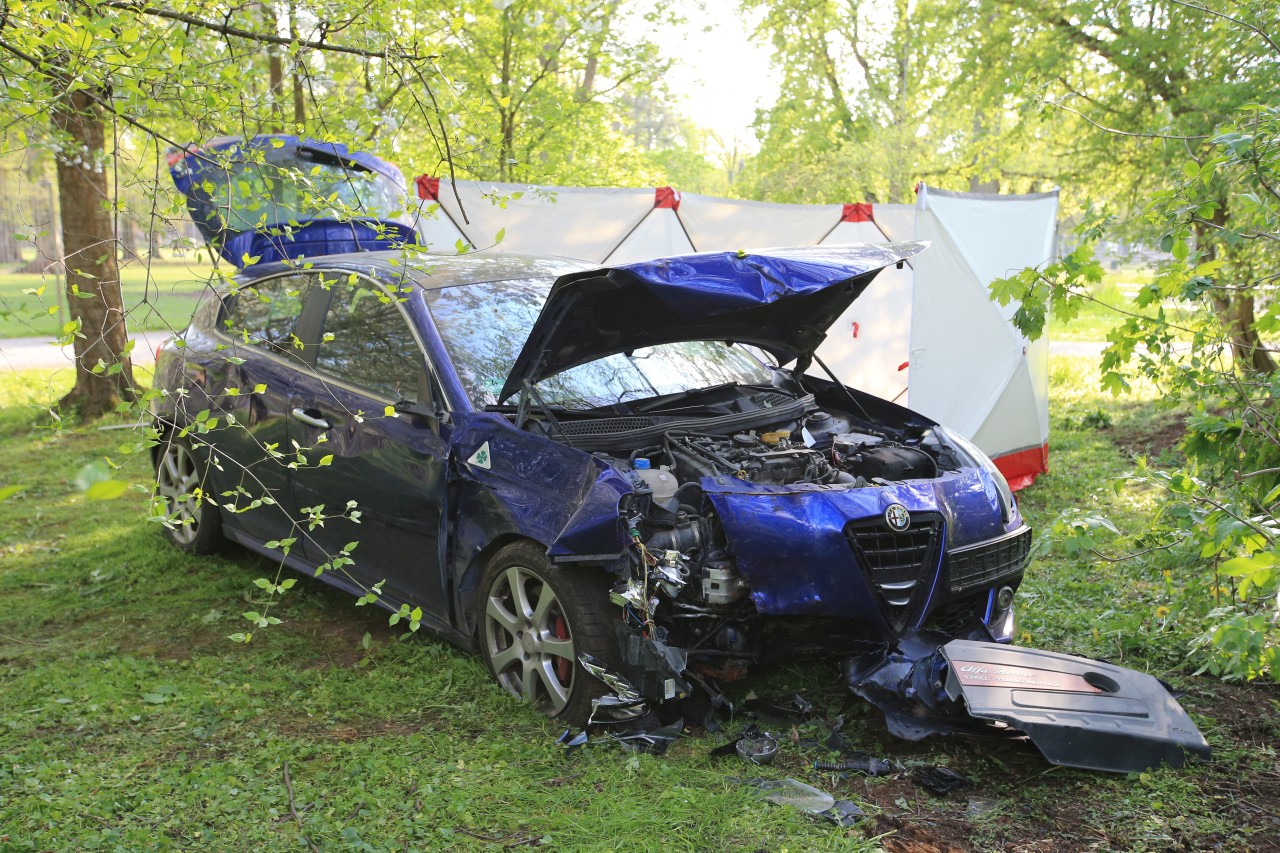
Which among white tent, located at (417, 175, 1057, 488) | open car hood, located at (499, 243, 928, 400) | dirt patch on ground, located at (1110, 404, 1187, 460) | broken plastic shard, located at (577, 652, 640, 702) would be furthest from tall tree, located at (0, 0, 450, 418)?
dirt patch on ground, located at (1110, 404, 1187, 460)

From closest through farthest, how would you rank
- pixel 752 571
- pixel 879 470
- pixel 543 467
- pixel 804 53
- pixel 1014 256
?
pixel 752 571
pixel 543 467
pixel 879 470
pixel 1014 256
pixel 804 53

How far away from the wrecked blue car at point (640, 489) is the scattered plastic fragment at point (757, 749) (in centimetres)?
26

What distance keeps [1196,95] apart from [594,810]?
30.6 feet


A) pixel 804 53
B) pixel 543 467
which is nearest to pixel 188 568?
pixel 543 467

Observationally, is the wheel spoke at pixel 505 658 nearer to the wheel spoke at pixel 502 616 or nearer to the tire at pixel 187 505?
the wheel spoke at pixel 502 616

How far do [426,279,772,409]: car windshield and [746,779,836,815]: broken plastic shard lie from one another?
1757mm

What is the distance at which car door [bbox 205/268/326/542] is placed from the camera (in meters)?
4.93

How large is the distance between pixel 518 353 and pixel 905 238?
533 cm

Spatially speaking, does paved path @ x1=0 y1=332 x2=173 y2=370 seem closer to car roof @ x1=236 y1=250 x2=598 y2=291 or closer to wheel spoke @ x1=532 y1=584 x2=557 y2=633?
car roof @ x1=236 y1=250 x2=598 y2=291

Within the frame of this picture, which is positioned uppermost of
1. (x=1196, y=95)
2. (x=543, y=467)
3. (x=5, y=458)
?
(x=1196, y=95)

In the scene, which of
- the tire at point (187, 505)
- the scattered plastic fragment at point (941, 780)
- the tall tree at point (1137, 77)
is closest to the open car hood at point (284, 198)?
the tire at point (187, 505)

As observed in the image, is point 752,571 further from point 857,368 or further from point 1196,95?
point 1196,95

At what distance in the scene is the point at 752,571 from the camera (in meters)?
3.50

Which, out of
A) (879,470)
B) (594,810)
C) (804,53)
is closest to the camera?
(594,810)
